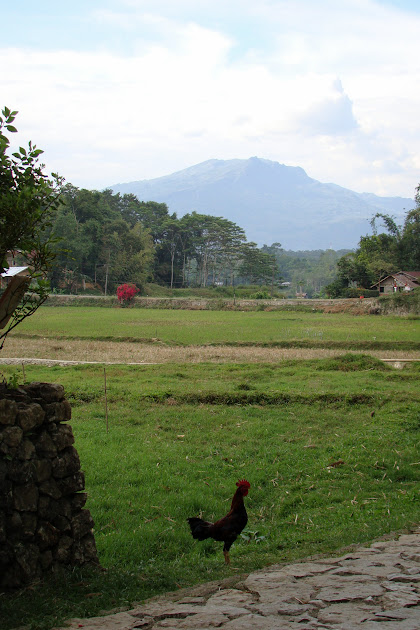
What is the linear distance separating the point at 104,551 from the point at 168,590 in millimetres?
1382

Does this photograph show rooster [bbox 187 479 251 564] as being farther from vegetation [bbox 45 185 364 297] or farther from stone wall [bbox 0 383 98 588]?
vegetation [bbox 45 185 364 297]

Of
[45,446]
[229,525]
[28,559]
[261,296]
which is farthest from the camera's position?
[261,296]

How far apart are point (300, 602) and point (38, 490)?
2598 mm

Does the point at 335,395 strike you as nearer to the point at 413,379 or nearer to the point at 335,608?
the point at 413,379

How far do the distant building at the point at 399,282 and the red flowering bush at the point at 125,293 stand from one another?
96.4ft

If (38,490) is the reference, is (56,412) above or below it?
above

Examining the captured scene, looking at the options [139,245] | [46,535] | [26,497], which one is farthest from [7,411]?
[139,245]

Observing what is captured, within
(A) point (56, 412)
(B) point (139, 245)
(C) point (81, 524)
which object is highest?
(B) point (139, 245)

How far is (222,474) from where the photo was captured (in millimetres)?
8164

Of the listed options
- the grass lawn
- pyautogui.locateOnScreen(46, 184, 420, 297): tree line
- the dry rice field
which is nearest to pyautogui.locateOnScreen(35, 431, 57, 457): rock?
the grass lawn

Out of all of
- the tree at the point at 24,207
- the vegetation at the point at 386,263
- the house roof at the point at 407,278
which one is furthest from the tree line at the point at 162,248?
the tree at the point at 24,207

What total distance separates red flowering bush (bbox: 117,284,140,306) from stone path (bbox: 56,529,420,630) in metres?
58.1

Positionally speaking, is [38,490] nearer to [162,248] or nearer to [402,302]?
[402,302]

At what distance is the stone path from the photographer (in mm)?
3453
